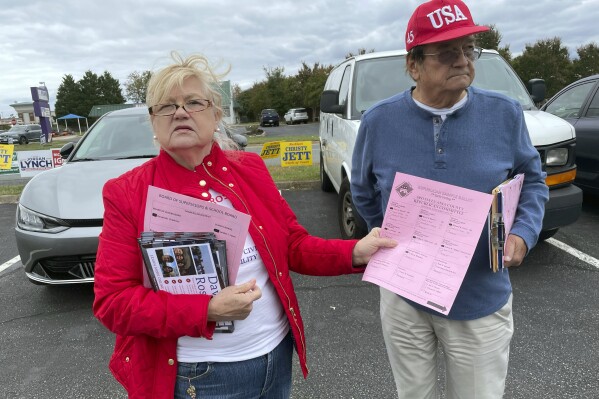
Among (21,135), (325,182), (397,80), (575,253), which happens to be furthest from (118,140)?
(21,135)

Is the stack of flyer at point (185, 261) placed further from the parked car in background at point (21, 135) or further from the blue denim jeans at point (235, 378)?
the parked car in background at point (21, 135)

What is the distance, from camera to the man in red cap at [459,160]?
152cm

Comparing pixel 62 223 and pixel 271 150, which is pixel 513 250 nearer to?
pixel 62 223

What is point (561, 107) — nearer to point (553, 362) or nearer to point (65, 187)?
point (553, 362)

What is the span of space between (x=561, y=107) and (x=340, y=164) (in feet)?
12.4

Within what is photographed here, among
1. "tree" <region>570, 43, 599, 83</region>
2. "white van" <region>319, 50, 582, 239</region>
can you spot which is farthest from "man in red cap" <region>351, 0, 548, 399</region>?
"tree" <region>570, 43, 599, 83</region>

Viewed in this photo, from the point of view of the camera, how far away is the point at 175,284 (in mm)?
1196

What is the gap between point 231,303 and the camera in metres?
1.19

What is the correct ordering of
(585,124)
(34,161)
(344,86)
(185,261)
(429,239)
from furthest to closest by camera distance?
1. (34,161)
2. (585,124)
3. (344,86)
4. (429,239)
5. (185,261)

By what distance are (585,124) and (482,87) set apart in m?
2.14

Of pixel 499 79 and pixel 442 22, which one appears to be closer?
pixel 442 22

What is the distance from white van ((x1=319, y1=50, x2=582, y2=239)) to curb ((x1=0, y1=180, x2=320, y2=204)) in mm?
2908

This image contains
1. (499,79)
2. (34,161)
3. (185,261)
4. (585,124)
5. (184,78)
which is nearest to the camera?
(185,261)

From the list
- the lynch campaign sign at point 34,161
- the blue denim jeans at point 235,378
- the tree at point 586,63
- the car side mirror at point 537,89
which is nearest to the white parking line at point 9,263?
the blue denim jeans at point 235,378
